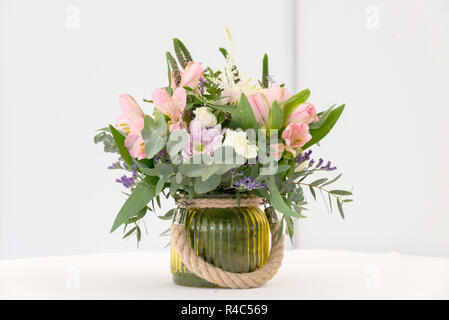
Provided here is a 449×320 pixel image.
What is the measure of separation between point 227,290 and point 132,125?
0.92ft

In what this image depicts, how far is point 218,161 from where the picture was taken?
0.79 m

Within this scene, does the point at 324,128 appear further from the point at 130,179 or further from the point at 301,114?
the point at 130,179

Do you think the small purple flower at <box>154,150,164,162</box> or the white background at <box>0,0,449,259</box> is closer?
the small purple flower at <box>154,150,164,162</box>

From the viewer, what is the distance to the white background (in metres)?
1.80

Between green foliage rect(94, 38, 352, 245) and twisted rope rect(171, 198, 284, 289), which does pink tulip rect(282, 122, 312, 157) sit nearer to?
green foliage rect(94, 38, 352, 245)

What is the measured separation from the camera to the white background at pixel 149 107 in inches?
70.9

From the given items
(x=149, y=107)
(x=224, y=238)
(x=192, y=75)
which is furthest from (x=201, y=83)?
(x=149, y=107)

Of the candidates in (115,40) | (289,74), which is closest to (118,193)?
(115,40)

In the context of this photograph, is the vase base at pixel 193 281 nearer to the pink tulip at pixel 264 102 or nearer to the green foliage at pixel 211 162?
the green foliage at pixel 211 162

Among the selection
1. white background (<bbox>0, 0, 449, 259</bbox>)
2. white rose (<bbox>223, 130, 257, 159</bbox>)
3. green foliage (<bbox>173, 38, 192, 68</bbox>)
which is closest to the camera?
white rose (<bbox>223, 130, 257, 159</bbox>)

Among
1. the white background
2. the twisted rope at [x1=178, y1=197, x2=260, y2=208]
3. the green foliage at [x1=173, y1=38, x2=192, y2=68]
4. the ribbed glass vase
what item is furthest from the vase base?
the white background

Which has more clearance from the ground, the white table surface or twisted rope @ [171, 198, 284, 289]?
twisted rope @ [171, 198, 284, 289]

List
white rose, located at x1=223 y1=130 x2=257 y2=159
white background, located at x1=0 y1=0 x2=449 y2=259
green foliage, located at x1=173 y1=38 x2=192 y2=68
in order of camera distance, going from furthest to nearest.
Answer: white background, located at x1=0 y1=0 x2=449 y2=259, green foliage, located at x1=173 y1=38 x2=192 y2=68, white rose, located at x1=223 y1=130 x2=257 y2=159

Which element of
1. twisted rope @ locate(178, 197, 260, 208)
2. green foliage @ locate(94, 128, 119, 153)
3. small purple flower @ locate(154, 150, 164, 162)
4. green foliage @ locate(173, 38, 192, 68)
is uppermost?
green foliage @ locate(173, 38, 192, 68)
